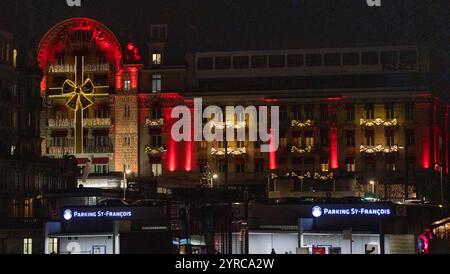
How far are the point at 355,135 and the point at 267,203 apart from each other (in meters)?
53.9

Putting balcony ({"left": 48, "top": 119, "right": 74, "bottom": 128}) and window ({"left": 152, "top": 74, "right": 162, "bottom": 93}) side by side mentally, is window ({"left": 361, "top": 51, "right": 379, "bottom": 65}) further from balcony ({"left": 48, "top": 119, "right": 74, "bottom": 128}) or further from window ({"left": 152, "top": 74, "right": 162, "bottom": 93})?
balcony ({"left": 48, "top": 119, "right": 74, "bottom": 128})

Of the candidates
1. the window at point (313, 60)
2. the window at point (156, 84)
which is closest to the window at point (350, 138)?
the window at point (313, 60)

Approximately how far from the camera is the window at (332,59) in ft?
421

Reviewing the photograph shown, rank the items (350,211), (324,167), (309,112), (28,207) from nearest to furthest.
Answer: (350,211) < (28,207) < (324,167) < (309,112)

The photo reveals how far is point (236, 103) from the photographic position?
128 meters

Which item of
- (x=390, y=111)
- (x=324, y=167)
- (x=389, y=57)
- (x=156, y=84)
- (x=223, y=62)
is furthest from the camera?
(x=223, y=62)

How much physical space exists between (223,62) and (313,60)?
11265mm

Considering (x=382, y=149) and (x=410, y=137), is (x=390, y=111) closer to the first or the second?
(x=410, y=137)

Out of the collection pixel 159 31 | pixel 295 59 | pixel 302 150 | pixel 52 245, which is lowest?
pixel 52 245

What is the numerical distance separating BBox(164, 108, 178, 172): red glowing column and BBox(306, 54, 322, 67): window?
A: 59.9 feet

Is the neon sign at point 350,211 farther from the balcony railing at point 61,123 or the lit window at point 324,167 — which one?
the balcony railing at point 61,123

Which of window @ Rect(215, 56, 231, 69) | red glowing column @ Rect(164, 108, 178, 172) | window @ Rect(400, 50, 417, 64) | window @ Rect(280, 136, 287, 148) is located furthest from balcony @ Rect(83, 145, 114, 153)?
window @ Rect(400, 50, 417, 64)

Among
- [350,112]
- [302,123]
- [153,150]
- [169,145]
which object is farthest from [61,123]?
[350,112]

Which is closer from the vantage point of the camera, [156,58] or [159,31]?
[159,31]
